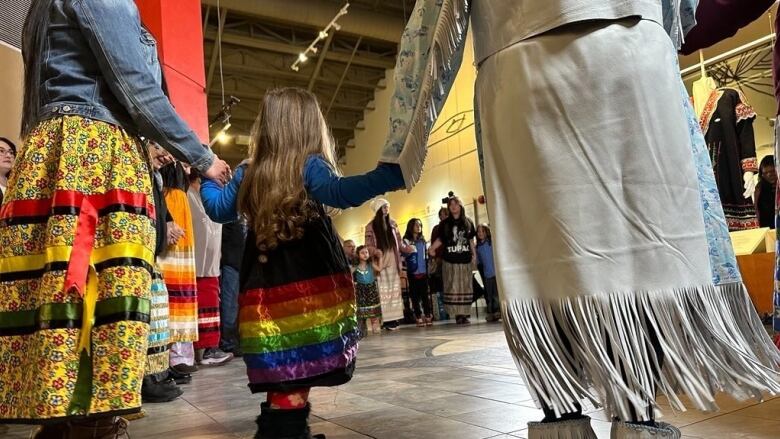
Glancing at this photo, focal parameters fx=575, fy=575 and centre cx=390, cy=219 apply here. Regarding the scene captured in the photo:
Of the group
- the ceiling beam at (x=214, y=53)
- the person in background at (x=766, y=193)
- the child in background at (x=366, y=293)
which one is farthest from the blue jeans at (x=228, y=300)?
the ceiling beam at (x=214, y=53)

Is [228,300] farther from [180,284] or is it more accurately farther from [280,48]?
[280,48]

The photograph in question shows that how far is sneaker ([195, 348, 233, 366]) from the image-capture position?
443 cm

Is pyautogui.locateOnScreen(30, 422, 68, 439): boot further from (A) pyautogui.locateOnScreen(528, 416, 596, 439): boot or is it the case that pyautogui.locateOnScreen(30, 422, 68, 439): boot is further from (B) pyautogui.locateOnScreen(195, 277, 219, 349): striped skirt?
(B) pyautogui.locateOnScreen(195, 277, 219, 349): striped skirt

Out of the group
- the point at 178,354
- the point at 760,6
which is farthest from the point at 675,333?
the point at 178,354

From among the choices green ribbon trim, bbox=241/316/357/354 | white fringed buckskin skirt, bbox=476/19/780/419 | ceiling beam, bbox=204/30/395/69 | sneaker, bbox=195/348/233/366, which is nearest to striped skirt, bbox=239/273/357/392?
green ribbon trim, bbox=241/316/357/354

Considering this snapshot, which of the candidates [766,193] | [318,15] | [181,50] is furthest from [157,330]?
[318,15]

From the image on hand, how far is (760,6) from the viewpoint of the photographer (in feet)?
4.95

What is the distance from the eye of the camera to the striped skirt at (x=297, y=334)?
159 cm

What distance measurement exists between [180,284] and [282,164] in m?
1.72

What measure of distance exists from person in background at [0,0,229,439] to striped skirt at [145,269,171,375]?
0.89 metres

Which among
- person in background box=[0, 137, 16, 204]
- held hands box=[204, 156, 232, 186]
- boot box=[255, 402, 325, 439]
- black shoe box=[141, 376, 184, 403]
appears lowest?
black shoe box=[141, 376, 184, 403]

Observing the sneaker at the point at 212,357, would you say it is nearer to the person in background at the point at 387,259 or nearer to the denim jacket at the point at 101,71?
the person in background at the point at 387,259

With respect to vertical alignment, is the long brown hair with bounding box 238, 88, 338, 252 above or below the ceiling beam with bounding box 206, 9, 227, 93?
below

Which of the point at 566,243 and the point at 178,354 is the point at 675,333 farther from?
the point at 178,354
